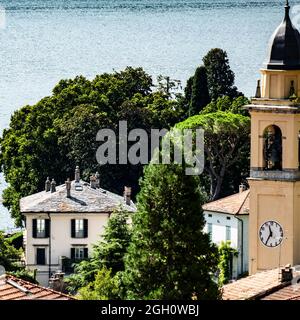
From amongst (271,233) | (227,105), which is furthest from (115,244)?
(227,105)

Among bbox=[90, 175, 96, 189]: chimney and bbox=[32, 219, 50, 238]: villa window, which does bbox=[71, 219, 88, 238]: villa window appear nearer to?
bbox=[32, 219, 50, 238]: villa window

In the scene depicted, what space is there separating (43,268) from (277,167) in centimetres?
1708

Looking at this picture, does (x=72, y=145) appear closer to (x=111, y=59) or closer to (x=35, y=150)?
(x=35, y=150)

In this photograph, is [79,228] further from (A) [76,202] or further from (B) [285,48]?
(B) [285,48]

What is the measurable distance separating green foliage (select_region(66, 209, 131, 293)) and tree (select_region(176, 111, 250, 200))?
1968 cm

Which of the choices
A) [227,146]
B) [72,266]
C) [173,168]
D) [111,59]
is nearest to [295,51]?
[173,168]

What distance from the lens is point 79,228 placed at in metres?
47.2

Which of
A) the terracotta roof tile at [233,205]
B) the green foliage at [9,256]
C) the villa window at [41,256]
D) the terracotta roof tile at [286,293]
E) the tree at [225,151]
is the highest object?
the tree at [225,151]

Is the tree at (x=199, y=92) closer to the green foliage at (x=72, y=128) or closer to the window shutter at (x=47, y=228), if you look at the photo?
the green foliage at (x=72, y=128)

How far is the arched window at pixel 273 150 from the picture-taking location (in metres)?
29.4

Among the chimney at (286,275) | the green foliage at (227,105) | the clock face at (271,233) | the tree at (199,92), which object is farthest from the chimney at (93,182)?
the chimney at (286,275)

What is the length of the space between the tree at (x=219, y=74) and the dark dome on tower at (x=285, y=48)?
123 ft

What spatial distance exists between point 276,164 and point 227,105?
3335 centimetres

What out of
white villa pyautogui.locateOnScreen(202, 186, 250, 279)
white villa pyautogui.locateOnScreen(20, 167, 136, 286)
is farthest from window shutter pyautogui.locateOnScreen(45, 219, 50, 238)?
white villa pyautogui.locateOnScreen(202, 186, 250, 279)
